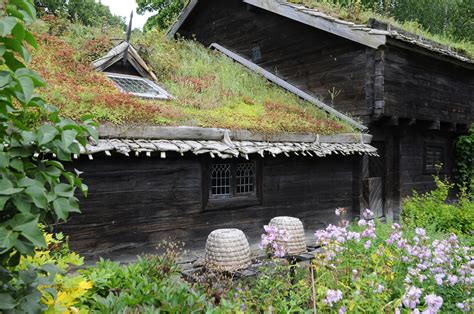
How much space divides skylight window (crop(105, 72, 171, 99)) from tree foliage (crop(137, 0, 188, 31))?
503 inches

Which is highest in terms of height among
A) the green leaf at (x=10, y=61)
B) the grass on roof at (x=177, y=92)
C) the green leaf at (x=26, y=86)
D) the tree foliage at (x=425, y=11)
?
the tree foliage at (x=425, y=11)

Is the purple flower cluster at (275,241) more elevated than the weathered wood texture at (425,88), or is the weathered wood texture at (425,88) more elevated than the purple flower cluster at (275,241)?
the weathered wood texture at (425,88)

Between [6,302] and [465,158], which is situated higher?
[465,158]

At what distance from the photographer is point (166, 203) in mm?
7328

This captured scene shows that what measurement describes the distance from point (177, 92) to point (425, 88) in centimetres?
720

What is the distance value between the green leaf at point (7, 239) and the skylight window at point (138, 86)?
728 centimetres

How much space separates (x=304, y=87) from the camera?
40.1ft

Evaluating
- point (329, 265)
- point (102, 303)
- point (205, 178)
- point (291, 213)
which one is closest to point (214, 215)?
point (205, 178)

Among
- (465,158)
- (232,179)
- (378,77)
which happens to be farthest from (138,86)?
(465,158)

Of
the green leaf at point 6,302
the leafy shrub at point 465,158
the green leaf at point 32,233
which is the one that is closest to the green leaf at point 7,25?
→ the green leaf at point 32,233

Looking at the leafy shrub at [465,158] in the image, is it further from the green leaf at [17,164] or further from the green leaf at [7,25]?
the green leaf at [7,25]

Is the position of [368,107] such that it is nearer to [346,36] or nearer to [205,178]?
[346,36]

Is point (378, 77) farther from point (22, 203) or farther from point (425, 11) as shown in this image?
point (425, 11)

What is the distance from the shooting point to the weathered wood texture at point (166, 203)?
654 cm
